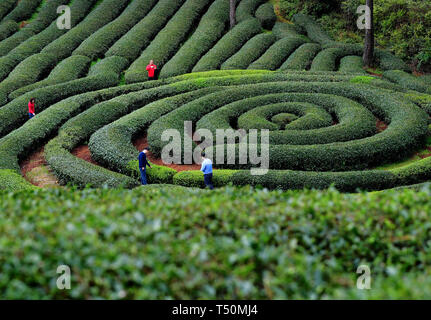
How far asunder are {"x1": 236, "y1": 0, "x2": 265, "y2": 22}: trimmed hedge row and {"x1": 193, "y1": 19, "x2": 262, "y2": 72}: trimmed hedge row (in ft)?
3.55

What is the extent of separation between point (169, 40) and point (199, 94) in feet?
32.5

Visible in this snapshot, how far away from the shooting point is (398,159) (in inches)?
606

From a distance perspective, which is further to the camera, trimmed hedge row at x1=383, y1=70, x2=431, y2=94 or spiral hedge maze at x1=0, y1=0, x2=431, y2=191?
trimmed hedge row at x1=383, y1=70, x2=431, y2=94

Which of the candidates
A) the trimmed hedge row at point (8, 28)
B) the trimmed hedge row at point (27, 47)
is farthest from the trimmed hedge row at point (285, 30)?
the trimmed hedge row at point (8, 28)

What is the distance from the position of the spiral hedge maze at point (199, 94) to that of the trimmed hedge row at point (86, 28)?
95mm

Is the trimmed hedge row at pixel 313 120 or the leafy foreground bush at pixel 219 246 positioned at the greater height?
the trimmed hedge row at pixel 313 120

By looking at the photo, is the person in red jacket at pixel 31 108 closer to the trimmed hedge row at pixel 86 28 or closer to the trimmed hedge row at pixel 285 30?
the trimmed hedge row at pixel 86 28

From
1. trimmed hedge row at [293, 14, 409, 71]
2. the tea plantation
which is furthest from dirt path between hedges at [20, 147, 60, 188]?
trimmed hedge row at [293, 14, 409, 71]

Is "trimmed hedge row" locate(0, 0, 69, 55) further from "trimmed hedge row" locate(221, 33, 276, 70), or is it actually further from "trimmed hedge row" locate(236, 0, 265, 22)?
Answer: "trimmed hedge row" locate(221, 33, 276, 70)

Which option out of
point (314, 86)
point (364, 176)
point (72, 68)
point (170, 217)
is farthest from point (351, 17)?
point (170, 217)

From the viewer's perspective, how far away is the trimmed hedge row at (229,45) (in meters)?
26.1

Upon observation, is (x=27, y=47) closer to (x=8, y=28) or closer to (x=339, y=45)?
(x=8, y=28)

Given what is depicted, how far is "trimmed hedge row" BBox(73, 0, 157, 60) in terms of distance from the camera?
28.4 metres
